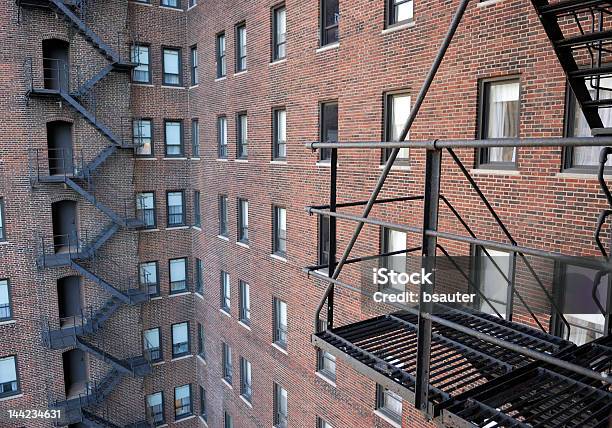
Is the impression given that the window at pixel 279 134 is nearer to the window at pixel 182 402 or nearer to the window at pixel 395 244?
the window at pixel 395 244

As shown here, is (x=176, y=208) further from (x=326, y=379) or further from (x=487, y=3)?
(x=487, y=3)

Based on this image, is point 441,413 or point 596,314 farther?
point 596,314

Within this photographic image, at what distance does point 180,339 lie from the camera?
21.7m

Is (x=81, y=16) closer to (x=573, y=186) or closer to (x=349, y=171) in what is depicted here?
(x=349, y=171)

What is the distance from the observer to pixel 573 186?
6879 millimetres

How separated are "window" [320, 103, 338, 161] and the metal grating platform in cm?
865

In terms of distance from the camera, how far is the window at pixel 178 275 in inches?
837

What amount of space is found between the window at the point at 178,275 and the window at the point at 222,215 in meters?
3.83

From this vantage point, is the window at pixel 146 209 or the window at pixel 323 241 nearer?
the window at pixel 323 241

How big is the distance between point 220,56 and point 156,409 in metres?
16.0

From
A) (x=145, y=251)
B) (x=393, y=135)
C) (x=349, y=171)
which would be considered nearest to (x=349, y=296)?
(x=349, y=171)

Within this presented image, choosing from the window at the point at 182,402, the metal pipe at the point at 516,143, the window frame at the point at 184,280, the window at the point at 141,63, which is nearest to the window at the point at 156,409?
the window at the point at 182,402

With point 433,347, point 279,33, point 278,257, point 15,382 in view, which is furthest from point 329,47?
point 15,382

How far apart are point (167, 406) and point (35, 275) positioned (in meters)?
8.49
